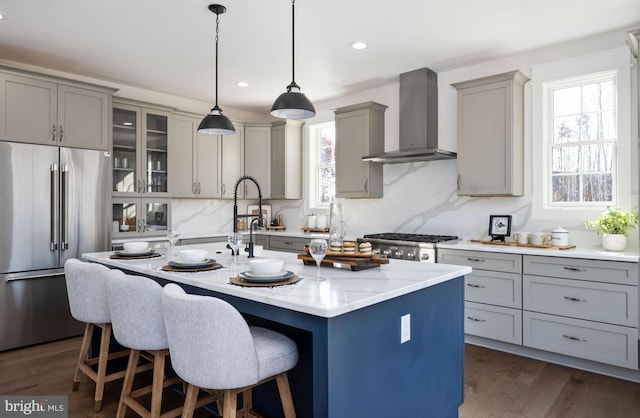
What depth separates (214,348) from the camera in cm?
156

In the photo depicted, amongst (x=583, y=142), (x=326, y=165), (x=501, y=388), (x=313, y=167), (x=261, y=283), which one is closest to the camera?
(x=261, y=283)

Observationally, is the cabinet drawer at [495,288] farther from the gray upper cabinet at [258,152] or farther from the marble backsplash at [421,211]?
the gray upper cabinet at [258,152]

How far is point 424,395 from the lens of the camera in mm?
2029

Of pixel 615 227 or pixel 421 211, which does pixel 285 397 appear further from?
pixel 421 211

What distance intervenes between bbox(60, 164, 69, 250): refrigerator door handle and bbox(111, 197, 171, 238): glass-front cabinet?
1.90ft

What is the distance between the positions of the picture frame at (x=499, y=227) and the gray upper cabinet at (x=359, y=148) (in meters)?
1.37

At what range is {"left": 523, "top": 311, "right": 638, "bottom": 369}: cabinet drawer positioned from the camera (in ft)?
9.73

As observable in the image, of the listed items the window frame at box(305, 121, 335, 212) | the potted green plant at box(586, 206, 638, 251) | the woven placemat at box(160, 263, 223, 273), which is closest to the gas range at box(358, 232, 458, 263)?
the potted green plant at box(586, 206, 638, 251)

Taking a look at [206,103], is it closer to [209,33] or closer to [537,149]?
[209,33]

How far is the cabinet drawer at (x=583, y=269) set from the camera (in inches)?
116

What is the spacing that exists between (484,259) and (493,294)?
30 cm

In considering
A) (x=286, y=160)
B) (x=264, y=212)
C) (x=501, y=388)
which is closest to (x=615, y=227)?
(x=501, y=388)

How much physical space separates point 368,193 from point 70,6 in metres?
3.22

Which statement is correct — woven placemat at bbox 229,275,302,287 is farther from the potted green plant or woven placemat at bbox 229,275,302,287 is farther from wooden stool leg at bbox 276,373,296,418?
the potted green plant
